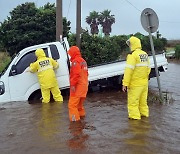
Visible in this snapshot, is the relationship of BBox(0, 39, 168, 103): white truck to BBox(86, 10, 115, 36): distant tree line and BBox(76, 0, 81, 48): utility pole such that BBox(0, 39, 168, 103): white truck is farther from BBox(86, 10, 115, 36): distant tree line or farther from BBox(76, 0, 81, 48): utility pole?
BBox(86, 10, 115, 36): distant tree line

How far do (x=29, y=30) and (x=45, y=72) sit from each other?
15.4 m

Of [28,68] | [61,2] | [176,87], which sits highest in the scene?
[61,2]

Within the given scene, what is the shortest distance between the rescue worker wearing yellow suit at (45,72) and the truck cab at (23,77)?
0.45m

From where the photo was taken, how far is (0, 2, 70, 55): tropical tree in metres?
24.1

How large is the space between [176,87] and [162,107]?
219 inches

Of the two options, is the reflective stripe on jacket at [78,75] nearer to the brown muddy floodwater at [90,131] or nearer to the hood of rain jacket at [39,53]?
the brown muddy floodwater at [90,131]

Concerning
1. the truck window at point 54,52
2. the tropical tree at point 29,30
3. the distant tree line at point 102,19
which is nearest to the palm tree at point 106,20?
the distant tree line at point 102,19

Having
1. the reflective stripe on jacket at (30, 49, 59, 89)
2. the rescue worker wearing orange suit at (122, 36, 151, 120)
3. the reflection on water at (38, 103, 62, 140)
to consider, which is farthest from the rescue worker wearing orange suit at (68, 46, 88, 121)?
the reflective stripe on jacket at (30, 49, 59, 89)

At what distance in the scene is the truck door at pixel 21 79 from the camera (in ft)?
33.9

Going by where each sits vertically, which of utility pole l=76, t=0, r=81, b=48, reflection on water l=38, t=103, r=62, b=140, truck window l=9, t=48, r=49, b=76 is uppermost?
utility pole l=76, t=0, r=81, b=48

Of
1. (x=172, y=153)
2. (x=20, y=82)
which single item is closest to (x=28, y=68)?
(x=20, y=82)

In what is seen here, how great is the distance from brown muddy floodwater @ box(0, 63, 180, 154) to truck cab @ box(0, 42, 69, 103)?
27.4 inches

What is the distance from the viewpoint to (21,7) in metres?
26.8

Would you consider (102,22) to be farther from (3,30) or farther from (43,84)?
(43,84)
